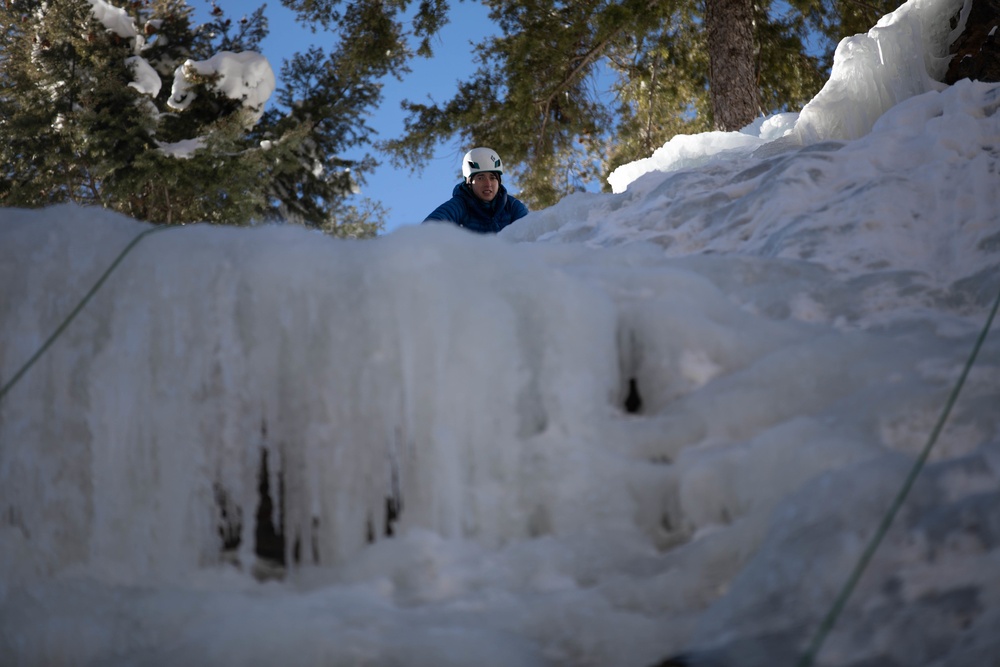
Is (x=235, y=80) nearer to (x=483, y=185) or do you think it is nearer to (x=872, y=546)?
(x=483, y=185)

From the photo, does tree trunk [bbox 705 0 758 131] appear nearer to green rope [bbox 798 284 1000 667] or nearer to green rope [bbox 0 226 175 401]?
green rope [bbox 798 284 1000 667]

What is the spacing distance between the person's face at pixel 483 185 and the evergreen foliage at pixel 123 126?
3.92 m

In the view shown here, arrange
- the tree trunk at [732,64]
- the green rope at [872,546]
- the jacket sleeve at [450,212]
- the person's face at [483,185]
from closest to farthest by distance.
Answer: the green rope at [872,546]
the jacket sleeve at [450,212]
the person's face at [483,185]
the tree trunk at [732,64]

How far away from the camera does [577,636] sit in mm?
1933

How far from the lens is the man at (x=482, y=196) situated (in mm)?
5855

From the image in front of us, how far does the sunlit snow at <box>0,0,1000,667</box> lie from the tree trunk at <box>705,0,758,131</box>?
4833 mm

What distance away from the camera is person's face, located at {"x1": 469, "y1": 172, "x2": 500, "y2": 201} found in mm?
5848

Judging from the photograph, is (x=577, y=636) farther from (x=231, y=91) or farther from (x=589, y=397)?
(x=231, y=91)

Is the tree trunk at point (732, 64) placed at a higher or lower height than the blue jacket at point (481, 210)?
higher

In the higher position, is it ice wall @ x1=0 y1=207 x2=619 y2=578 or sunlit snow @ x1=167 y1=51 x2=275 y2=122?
sunlit snow @ x1=167 y1=51 x2=275 y2=122

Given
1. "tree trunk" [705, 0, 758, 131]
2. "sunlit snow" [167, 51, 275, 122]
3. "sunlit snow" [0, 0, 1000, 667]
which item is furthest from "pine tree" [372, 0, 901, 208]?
"sunlit snow" [0, 0, 1000, 667]

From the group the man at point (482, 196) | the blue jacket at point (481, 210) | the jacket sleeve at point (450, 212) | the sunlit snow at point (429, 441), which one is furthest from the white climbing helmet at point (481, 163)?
the sunlit snow at point (429, 441)

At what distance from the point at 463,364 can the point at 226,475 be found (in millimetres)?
803

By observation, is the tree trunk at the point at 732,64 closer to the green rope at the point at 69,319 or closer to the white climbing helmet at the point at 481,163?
the white climbing helmet at the point at 481,163
